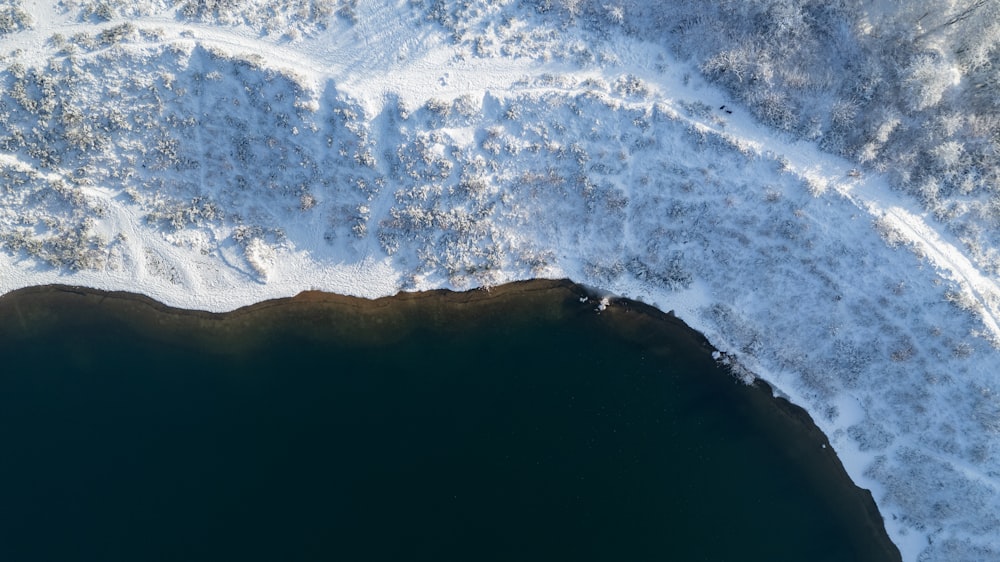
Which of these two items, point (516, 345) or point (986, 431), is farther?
point (516, 345)

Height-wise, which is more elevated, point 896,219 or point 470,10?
point 470,10

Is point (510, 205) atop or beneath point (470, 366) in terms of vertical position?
atop

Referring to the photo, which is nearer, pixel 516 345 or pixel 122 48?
pixel 122 48

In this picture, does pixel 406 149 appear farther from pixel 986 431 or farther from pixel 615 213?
pixel 986 431

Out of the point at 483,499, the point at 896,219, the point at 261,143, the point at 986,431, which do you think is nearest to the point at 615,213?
the point at 896,219

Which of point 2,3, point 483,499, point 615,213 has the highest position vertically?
point 2,3

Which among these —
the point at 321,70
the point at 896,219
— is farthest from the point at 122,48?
the point at 896,219

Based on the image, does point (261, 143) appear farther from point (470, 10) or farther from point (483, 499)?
point (483, 499)
